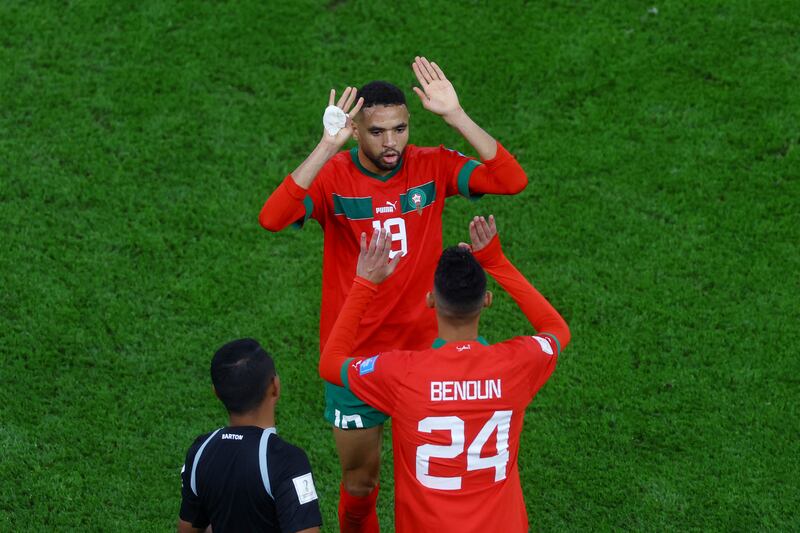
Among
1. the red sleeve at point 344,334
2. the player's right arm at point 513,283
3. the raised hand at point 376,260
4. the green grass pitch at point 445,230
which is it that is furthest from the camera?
the green grass pitch at point 445,230

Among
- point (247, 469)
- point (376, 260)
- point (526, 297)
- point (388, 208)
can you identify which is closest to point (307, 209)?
point (388, 208)

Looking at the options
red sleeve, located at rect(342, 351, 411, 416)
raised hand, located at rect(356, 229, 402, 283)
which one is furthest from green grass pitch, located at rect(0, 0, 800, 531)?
raised hand, located at rect(356, 229, 402, 283)

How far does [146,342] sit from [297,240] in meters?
1.61

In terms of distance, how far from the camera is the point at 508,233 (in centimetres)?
922

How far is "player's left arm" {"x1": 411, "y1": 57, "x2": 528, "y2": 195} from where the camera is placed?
5867 millimetres

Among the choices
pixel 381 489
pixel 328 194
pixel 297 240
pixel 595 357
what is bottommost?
pixel 381 489

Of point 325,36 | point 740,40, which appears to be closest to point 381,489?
point 325,36

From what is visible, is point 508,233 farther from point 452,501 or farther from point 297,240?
point 452,501

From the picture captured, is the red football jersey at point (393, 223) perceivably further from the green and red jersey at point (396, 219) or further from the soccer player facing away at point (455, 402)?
the soccer player facing away at point (455, 402)

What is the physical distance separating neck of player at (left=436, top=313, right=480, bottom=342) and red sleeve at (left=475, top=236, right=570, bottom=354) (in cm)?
44

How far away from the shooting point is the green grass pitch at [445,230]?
24.4 feet

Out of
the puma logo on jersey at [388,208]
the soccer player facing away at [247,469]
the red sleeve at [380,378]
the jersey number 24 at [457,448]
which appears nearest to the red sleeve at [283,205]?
the puma logo on jersey at [388,208]

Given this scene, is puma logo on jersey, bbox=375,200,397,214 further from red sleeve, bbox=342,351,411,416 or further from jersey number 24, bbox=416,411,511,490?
jersey number 24, bbox=416,411,511,490

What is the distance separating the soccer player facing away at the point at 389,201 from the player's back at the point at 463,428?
135 cm
